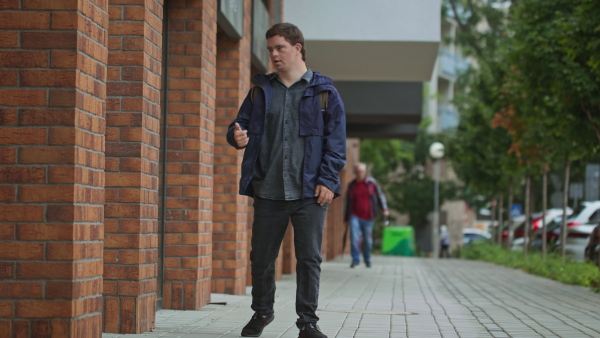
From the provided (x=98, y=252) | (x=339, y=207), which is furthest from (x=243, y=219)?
(x=339, y=207)

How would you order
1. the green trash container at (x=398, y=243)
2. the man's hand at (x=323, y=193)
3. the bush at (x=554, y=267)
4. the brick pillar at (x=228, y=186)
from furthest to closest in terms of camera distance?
the green trash container at (x=398, y=243) → the bush at (x=554, y=267) → the brick pillar at (x=228, y=186) → the man's hand at (x=323, y=193)

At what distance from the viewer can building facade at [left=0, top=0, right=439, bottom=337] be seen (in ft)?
15.8

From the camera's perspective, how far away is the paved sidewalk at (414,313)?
689cm

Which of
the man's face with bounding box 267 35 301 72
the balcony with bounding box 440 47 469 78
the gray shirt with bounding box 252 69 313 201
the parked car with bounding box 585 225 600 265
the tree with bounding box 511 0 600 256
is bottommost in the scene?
the parked car with bounding box 585 225 600 265

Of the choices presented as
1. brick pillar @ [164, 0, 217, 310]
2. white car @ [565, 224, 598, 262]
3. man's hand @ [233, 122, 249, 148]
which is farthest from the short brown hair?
white car @ [565, 224, 598, 262]

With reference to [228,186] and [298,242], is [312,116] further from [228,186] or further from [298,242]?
[228,186]

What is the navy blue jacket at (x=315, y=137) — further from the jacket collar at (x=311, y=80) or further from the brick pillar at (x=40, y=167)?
the brick pillar at (x=40, y=167)

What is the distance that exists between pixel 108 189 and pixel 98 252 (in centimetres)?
123

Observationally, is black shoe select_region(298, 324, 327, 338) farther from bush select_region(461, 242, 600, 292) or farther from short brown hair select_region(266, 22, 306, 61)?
bush select_region(461, 242, 600, 292)

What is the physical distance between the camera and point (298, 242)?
19.7 ft

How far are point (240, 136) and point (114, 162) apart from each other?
1.03 meters

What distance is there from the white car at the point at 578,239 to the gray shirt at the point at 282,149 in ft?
50.2

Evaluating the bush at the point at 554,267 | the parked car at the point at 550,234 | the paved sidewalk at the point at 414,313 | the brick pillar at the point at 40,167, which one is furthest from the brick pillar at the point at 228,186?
the parked car at the point at 550,234

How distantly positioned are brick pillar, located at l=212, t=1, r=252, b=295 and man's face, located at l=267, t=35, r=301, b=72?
395 cm
